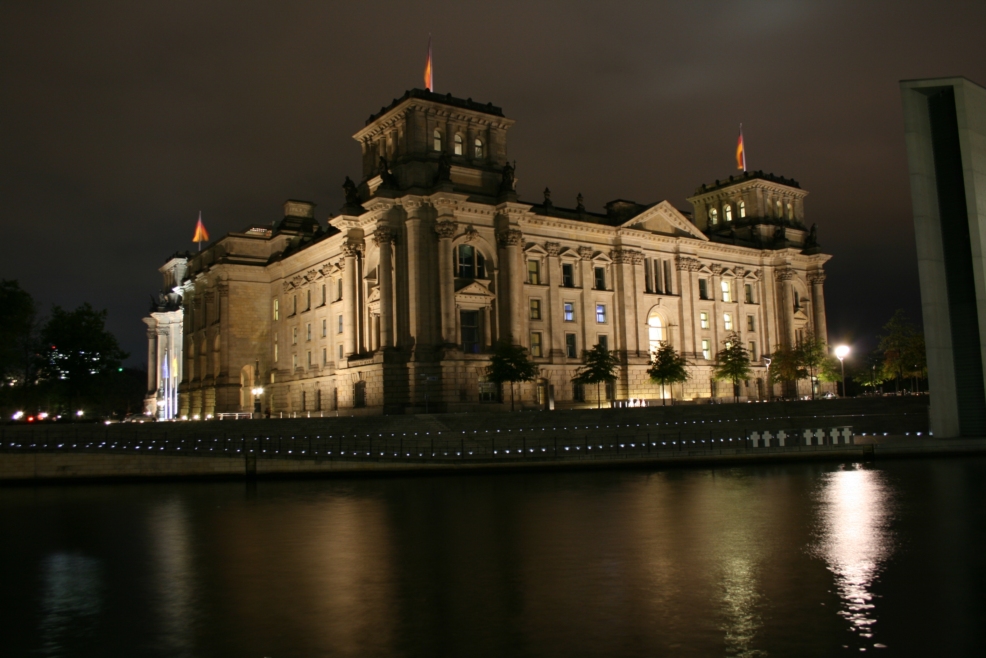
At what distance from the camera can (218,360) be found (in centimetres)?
9181

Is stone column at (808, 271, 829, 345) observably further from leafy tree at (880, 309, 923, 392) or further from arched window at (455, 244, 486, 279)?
arched window at (455, 244, 486, 279)

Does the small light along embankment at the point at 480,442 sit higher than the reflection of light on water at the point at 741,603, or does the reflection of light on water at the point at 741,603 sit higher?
the small light along embankment at the point at 480,442

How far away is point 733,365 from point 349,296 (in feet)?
126

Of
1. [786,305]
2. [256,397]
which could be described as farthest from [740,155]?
[256,397]

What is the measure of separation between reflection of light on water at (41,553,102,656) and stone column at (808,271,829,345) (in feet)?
299

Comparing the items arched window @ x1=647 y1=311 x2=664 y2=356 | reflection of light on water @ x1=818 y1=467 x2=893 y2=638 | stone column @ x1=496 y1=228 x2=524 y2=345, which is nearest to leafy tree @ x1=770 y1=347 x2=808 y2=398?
arched window @ x1=647 y1=311 x2=664 y2=356

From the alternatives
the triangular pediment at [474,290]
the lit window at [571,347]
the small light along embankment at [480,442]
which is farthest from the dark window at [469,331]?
the small light along embankment at [480,442]

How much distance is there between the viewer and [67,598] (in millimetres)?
14344

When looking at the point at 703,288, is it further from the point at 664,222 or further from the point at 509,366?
the point at 509,366

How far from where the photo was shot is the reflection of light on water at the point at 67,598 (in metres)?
12.0

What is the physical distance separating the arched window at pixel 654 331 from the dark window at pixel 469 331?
829 inches

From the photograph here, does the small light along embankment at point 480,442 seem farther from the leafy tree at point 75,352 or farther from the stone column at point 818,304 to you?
the stone column at point 818,304

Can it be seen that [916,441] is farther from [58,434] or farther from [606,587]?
[58,434]

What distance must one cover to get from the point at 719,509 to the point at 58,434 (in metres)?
43.4
